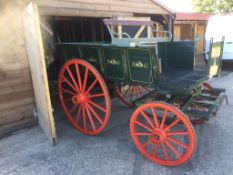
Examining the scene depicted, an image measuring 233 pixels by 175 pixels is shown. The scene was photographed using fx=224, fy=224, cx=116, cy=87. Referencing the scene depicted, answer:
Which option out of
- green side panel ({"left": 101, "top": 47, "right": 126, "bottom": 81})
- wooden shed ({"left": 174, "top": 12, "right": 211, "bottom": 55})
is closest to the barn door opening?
green side panel ({"left": 101, "top": 47, "right": 126, "bottom": 81})

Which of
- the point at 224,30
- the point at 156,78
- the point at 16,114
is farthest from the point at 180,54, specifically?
the point at 224,30

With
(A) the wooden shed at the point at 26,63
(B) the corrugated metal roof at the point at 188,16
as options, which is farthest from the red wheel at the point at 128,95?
(B) the corrugated metal roof at the point at 188,16

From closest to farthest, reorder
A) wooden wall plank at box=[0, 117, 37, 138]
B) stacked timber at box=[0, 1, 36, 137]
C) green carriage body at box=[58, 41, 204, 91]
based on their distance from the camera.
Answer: green carriage body at box=[58, 41, 204, 91] → stacked timber at box=[0, 1, 36, 137] → wooden wall plank at box=[0, 117, 37, 138]

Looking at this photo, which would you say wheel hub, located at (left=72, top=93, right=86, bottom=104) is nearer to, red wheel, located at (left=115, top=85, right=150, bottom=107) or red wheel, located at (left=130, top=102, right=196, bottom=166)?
red wheel, located at (left=130, top=102, right=196, bottom=166)

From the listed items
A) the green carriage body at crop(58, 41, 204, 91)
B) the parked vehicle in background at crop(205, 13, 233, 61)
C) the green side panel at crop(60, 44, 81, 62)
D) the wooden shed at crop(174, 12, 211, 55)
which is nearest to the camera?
the green carriage body at crop(58, 41, 204, 91)

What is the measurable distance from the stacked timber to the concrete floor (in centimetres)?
28

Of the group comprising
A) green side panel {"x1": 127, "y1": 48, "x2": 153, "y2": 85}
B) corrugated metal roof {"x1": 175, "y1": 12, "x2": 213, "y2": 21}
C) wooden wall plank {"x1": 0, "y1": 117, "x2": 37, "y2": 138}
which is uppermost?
corrugated metal roof {"x1": 175, "y1": 12, "x2": 213, "y2": 21}

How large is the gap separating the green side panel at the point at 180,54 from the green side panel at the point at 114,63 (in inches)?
40.3

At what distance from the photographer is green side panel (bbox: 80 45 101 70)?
3283 millimetres

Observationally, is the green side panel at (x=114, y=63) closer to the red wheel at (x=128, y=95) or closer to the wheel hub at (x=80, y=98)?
the wheel hub at (x=80, y=98)

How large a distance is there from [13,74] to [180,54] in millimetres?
2681

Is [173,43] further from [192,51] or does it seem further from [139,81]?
[139,81]

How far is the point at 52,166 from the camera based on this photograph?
284 centimetres

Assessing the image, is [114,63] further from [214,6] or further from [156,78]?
[214,6]
